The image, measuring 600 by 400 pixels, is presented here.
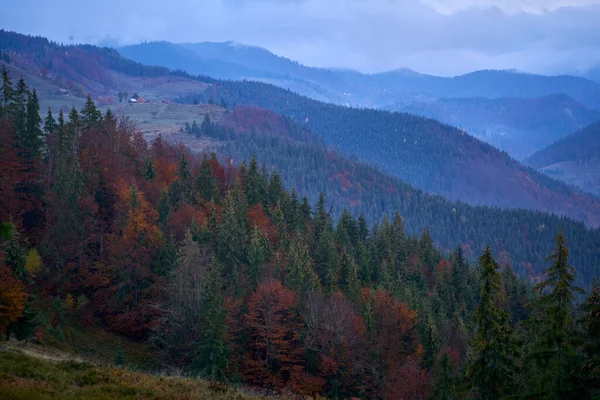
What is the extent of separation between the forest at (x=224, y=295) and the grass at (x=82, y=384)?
414 inches

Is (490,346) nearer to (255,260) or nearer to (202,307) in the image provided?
(202,307)

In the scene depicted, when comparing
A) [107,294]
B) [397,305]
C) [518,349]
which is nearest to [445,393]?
[518,349]

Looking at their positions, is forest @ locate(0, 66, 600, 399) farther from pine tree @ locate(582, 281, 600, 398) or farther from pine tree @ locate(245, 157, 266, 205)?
pine tree @ locate(245, 157, 266, 205)

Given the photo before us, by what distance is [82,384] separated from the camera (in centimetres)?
1686

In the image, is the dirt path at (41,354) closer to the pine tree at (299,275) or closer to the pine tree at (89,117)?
the pine tree at (299,275)

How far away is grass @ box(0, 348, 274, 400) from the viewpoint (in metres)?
14.8

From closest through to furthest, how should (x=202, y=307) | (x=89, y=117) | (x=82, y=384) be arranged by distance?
(x=82, y=384) → (x=202, y=307) → (x=89, y=117)

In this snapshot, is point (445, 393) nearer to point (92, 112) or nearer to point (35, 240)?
point (35, 240)

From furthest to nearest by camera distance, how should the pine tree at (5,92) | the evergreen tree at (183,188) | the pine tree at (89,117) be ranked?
1. the pine tree at (89,117)
2. the evergreen tree at (183,188)
3. the pine tree at (5,92)

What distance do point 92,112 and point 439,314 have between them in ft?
187

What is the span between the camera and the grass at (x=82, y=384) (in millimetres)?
14820

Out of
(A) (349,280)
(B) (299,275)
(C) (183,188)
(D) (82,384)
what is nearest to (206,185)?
(C) (183,188)

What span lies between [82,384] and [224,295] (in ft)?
94.4

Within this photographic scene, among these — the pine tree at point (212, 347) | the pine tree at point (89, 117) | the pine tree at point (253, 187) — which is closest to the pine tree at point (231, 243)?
the pine tree at point (253, 187)
